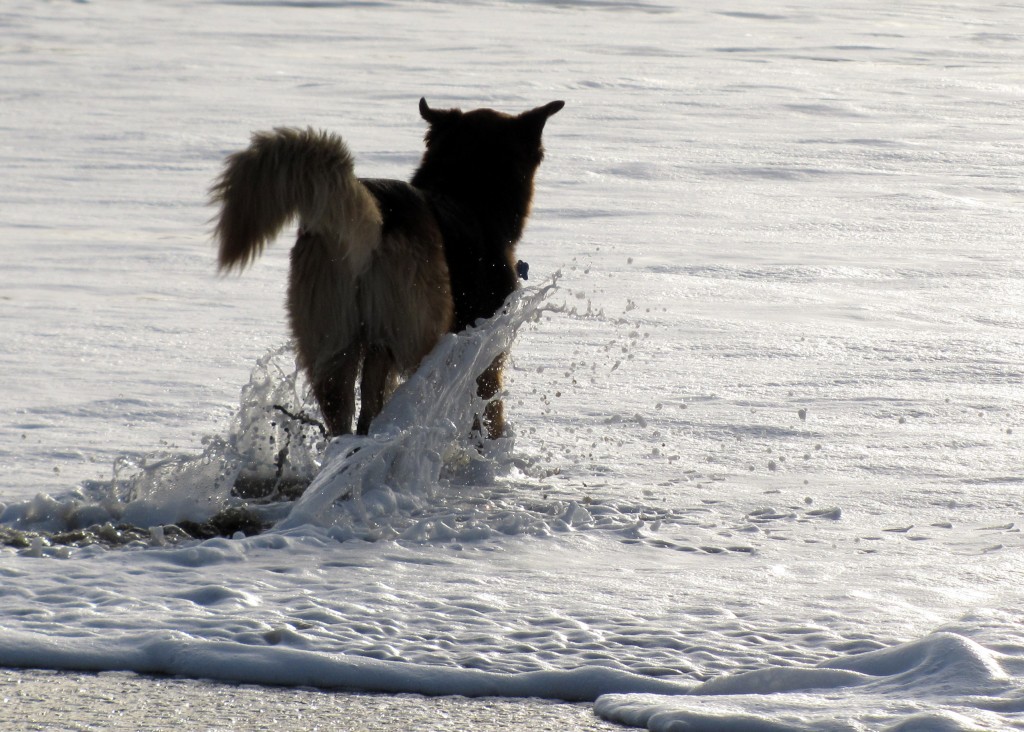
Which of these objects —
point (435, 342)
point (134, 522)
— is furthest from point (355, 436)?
point (134, 522)

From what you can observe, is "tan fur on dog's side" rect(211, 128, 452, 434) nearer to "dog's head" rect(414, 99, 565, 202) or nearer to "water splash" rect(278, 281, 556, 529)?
"water splash" rect(278, 281, 556, 529)

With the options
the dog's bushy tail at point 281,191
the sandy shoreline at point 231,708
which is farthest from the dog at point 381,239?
the sandy shoreline at point 231,708

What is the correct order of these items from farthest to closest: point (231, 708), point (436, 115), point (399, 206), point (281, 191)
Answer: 1. point (436, 115)
2. point (399, 206)
3. point (281, 191)
4. point (231, 708)

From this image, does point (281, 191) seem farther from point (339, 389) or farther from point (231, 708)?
point (231, 708)

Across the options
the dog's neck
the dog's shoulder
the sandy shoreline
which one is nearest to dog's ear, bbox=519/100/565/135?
the dog's neck

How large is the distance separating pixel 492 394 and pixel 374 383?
31.2 inches

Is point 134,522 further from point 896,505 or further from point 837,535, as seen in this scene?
point 896,505

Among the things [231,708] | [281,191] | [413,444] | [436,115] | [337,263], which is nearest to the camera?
[231,708]

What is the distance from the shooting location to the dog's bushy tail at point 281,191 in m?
4.16

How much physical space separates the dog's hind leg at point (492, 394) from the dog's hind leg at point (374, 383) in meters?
0.64

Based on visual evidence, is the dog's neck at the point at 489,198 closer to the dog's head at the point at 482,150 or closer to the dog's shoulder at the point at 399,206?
the dog's head at the point at 482,150

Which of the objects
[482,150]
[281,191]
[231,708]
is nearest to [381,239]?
[281,191]

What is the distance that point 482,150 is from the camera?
18.8ft

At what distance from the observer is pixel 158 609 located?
145 inches
